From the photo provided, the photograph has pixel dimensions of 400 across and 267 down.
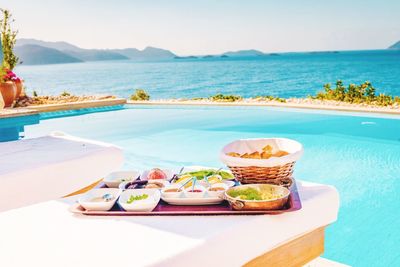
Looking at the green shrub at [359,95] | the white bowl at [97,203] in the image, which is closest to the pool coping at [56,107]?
the green shrub at [359,95]

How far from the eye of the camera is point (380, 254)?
3.04 m

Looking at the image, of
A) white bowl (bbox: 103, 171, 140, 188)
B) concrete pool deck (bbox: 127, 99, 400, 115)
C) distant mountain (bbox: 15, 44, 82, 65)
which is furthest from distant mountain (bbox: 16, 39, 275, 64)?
white bowl (bbox: 103, 171, 140, 188)

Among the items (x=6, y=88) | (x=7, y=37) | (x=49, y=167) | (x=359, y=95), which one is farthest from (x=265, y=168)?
(x=7, y=37)

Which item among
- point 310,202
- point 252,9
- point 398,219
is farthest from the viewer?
point 252,9

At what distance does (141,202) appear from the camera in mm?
1743

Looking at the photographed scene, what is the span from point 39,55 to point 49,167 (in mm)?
60851

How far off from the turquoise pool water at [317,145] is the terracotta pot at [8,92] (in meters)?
0.67

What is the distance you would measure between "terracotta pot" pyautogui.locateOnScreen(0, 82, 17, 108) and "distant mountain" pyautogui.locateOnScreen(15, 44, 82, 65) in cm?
5119

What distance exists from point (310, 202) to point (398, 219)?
2.03 meters

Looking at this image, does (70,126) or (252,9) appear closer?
(70,126)

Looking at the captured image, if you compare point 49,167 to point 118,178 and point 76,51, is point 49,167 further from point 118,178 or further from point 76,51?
point 76,51

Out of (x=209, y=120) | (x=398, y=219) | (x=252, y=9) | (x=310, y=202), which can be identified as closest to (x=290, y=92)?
(x=252, y=9)

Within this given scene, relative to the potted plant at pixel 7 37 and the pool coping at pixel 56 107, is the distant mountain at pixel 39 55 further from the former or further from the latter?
the pool coping at pixel 56 107

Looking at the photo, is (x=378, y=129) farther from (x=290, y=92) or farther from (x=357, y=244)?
(x=290, y=92)
